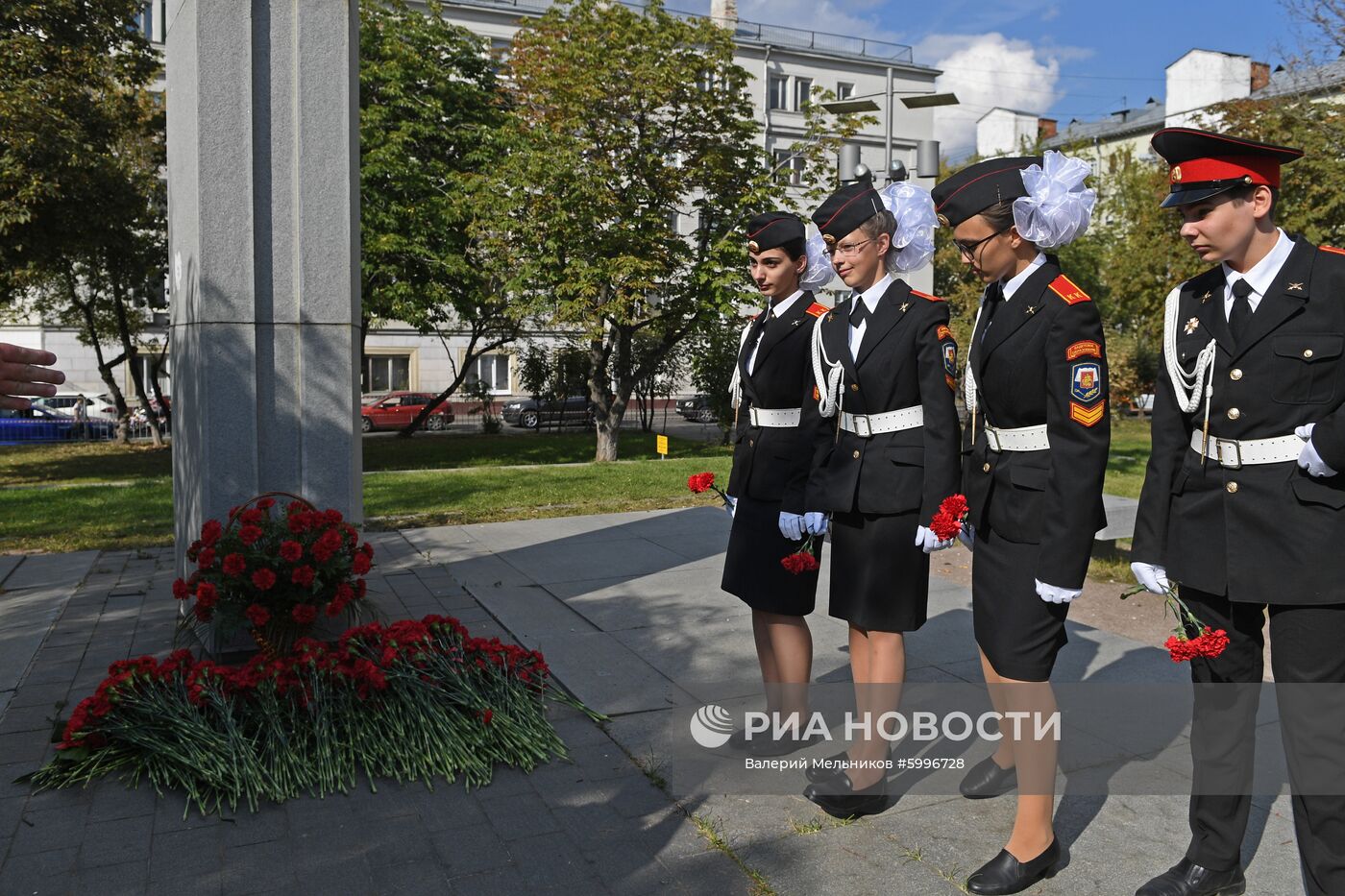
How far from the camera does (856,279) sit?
3752mm

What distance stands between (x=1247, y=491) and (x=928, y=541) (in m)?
0.95

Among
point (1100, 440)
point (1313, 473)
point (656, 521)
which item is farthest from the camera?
point (656, 521)

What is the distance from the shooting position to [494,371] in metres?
50.0

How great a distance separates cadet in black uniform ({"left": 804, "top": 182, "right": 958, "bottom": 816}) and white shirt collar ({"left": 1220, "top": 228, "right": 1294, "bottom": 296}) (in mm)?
942

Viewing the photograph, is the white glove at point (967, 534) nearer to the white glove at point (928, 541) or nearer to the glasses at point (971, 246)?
the white glove at point (928, 541)

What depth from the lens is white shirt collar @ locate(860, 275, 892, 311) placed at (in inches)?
148

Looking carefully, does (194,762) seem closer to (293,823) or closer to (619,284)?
(293,823)

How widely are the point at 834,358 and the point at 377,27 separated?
79.0ft

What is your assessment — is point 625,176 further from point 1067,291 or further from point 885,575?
point 1067,291

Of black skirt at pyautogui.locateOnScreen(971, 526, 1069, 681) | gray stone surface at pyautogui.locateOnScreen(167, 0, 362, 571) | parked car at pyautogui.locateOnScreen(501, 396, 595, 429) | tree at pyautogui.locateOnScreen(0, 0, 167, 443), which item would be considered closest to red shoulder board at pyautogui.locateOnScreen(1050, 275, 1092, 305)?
black skirt at pyautogui.locateOnScreen(971, 526, 1069, 681)

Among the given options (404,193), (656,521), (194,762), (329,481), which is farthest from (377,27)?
(194,762)

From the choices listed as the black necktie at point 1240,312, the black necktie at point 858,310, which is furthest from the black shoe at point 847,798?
the black necktie at point 1240,312

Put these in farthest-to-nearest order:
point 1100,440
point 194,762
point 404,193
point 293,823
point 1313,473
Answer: point 404,193 < point 194,762 < point 293,823 < point 1100,440 < point 1313,473

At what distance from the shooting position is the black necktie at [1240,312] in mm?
2959
